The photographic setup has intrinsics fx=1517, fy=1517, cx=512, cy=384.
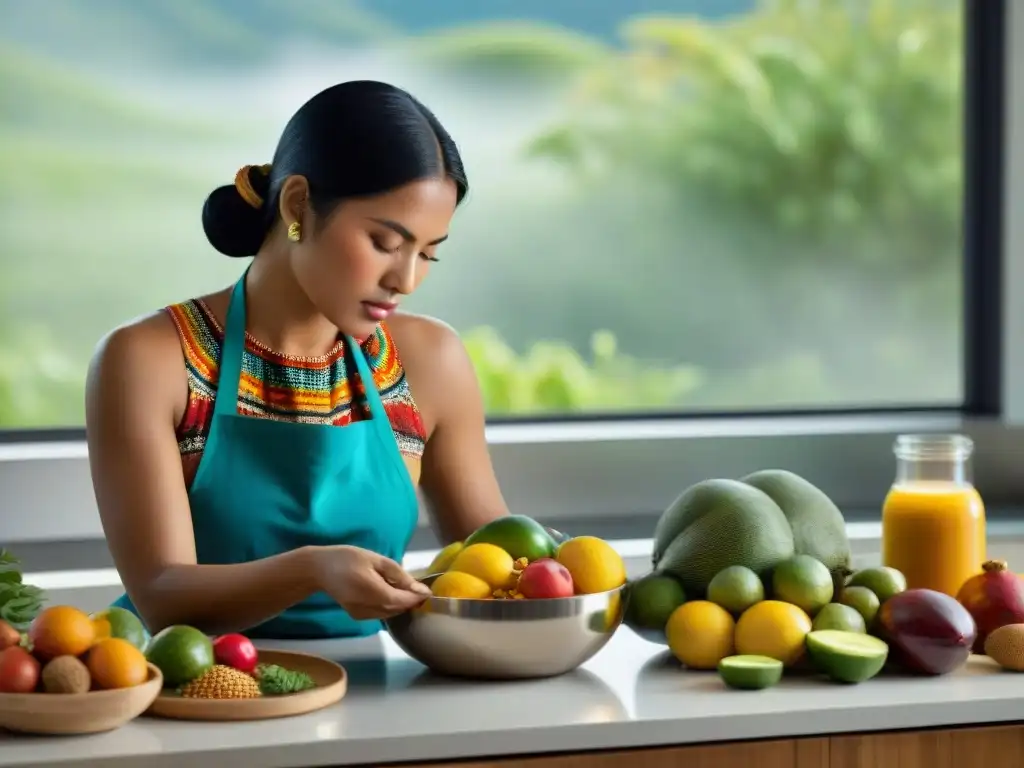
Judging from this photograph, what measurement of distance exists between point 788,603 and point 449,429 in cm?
64

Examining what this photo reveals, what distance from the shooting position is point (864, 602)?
1.61 meters

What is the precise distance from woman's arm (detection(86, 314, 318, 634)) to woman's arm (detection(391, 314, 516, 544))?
1.13ft

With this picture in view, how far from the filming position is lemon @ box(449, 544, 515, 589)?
→ 5.10 feet

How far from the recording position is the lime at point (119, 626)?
144 cm

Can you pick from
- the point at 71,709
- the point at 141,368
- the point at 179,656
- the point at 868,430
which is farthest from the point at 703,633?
the point at 868,430

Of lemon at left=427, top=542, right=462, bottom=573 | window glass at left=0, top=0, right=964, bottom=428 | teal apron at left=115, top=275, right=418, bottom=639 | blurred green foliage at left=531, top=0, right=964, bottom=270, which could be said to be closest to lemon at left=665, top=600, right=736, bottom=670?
lemon at left=427, top=542, right=462, bottom=573

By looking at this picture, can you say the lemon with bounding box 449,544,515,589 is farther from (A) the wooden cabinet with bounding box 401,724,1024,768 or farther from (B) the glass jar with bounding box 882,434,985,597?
(B) the glass jar with bounding box 882,434,985,597

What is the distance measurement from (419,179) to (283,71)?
1119 millimetres

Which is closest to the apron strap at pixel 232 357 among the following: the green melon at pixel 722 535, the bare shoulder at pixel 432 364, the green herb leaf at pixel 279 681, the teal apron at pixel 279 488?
the teal apron at pixel 279 488

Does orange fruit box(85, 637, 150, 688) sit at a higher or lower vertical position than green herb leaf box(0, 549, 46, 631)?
lower

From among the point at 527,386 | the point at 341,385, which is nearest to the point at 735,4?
the point at 527,386

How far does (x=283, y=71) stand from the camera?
2.77m

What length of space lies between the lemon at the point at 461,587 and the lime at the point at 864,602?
15.3 inches

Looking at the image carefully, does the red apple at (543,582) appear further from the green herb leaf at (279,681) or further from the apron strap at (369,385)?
the apron strap at (369,385)
